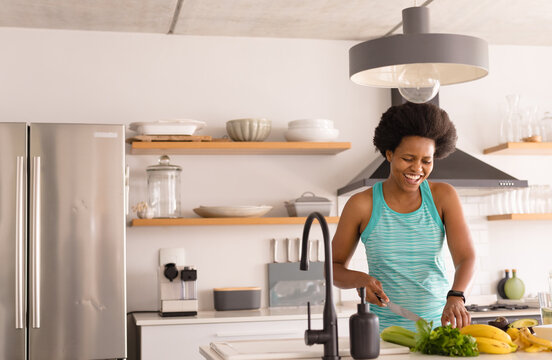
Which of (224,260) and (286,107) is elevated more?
(286,107)

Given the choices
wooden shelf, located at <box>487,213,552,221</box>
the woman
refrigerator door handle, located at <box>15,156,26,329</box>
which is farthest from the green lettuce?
wooden shelf, located at <box>487,213,552,221</box>

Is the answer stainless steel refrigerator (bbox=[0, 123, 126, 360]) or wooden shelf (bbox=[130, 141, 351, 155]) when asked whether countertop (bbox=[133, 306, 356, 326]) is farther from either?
wooden shelf (bbox=[130, 141, 351, 155])

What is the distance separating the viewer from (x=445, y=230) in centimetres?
251

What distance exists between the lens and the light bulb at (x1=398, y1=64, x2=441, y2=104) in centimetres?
228

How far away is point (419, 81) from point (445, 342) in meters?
0.84

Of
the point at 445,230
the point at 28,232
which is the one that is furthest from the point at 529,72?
the point at 28,232

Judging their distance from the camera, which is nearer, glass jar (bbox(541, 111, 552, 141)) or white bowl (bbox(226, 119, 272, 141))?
white bowl (bbox(226, 119, 272, 141))

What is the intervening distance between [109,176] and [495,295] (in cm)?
256

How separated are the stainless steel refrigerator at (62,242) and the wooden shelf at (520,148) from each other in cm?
242

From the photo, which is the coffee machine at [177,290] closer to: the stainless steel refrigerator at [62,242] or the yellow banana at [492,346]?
the stainless steel refrigerator at [62,242]

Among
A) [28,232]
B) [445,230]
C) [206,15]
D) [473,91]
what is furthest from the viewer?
[473,91]

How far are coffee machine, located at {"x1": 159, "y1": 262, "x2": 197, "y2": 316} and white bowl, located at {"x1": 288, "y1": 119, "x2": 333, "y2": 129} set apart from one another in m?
1.08

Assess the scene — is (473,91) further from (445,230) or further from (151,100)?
(445,230)

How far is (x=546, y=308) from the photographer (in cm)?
230
